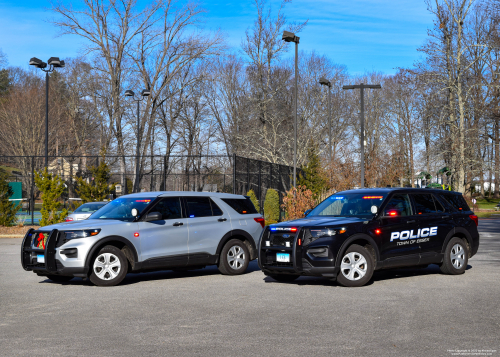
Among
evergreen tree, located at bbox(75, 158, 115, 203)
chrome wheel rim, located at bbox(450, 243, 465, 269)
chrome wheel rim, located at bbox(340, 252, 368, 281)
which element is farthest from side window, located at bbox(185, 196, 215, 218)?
evergreen tree, located at bbox(75, 158, 115, 203)

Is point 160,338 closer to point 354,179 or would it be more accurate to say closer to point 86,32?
point 354,179

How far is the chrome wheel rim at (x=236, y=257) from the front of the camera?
12.7m

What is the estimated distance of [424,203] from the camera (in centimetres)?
1224

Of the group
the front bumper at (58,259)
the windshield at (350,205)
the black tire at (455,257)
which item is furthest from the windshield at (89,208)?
the black tire at (455,257)

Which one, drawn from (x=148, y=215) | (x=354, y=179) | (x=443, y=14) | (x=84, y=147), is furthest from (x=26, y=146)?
(x=148, y=215)

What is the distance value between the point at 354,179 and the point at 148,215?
2574 cm

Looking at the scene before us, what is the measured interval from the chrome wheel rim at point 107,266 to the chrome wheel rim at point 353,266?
160 inches

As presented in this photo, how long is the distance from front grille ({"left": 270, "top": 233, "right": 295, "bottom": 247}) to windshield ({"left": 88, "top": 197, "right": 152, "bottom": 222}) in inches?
103

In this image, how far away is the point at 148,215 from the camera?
37.8 ft

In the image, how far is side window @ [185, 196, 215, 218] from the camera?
12414mm

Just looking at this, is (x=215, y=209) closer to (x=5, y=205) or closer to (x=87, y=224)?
(x=87, y=224)

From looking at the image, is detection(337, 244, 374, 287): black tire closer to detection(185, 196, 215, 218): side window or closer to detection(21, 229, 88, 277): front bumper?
detection(185, 196, 215, 218): side window

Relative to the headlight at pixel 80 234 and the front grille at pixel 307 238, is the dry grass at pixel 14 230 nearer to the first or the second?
the headlight at pixel 80 234

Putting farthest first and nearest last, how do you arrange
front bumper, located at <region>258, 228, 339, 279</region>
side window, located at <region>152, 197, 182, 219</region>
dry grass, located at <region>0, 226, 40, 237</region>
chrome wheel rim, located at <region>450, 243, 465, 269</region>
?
dry grass, located at <region>0, 226, 40, 237</region> < chrome wheel rim, located at <region>450, 243, 465, 269</region> < side window, located at <region>152, 197, 182, 219</region> < front bumper, located at <region>258, 228, 339, 279</region>
